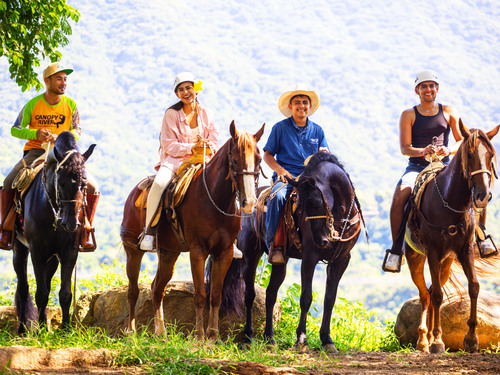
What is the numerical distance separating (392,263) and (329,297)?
3.99 ft

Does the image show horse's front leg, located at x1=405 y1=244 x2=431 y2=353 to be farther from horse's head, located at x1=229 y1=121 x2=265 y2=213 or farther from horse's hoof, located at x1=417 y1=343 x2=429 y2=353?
horse's head, located at x1=229 y1=121 x2=265 y2=213

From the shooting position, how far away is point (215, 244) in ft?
26.1

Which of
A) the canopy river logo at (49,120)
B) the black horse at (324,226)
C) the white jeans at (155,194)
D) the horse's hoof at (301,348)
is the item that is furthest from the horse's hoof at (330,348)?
the canopy river logo at (49,120)

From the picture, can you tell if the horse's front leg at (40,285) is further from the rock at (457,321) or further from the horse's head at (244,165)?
the rock at (457,321)

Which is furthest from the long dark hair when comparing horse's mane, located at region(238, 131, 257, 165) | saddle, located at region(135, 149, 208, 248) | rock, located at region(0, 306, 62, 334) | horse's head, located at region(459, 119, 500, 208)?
rock, located at region(0, 306, 62, 334)

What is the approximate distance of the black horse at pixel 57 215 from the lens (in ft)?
A: 25.2

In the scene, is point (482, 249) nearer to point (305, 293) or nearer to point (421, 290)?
point (421, 290)

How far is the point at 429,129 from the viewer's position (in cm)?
948

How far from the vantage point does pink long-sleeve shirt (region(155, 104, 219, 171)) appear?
28.2 feet

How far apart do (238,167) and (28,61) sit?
581cm

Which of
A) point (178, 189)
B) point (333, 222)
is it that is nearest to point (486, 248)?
point (333, 222)

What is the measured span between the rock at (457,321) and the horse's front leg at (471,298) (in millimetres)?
795

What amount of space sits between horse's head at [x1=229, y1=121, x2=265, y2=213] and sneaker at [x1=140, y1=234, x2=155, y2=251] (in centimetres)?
145

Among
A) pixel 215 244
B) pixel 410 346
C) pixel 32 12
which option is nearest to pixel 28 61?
pixel 32 12
